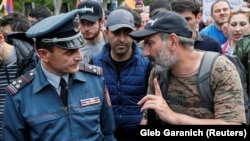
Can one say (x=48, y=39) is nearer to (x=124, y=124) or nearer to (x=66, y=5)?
(x=124, y=124)

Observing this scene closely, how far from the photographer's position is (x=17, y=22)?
555 centimetres

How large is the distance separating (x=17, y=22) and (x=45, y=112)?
2.97 metres

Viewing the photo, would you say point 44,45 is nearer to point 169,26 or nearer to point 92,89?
point 92,89

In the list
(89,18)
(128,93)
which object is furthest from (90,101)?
(89,18)

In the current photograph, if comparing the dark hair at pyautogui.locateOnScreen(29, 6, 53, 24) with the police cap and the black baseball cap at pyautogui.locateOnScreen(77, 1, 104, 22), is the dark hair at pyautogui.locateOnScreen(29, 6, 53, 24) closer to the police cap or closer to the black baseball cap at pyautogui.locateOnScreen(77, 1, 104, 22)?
the black baseball cap at pyautogui.locateOnScreen(77, 1, 104, 22)

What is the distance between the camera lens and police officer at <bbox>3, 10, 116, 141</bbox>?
283 cm

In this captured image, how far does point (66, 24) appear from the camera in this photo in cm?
292

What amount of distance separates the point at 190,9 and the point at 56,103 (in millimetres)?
2568

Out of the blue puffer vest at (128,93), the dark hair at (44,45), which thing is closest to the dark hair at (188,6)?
the blue puffer vest at (128,93)

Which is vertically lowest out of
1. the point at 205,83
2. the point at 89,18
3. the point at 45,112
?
the point at 45,112

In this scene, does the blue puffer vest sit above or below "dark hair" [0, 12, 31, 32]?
below

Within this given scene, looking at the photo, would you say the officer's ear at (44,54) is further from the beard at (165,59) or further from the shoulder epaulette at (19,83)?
the beard at (165,59)

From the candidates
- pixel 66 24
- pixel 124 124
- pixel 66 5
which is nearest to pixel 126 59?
pixel 124 124

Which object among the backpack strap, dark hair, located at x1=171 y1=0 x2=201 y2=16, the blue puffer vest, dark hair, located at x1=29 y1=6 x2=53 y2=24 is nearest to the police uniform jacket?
the backpack strap
